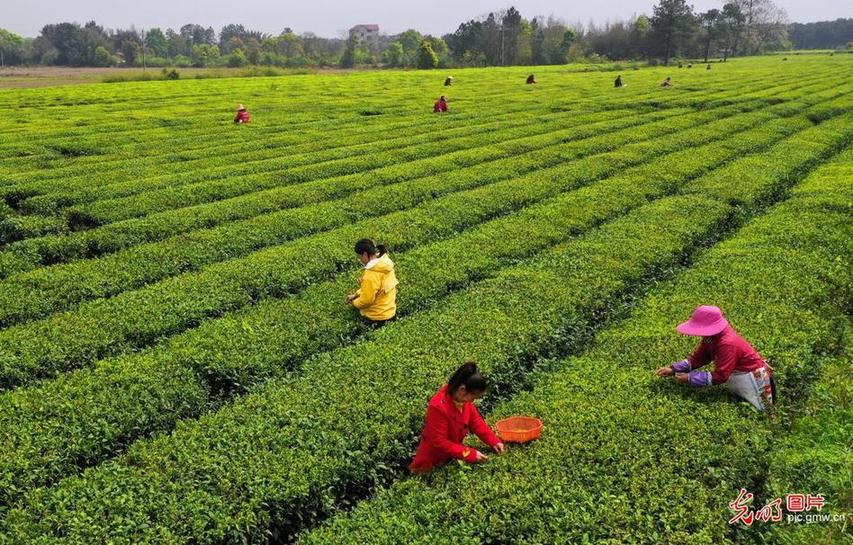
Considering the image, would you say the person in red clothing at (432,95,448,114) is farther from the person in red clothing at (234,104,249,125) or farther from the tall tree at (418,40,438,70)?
the tall tree at (418,40,438,70)

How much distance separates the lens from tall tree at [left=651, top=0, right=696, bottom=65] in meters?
117

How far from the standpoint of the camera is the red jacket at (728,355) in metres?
9.35

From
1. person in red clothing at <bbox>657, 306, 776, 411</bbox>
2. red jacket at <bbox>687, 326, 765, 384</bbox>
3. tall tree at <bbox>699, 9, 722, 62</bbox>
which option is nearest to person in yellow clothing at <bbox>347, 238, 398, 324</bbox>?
person in red clothing at <bbox>657, 306, 776, 411</bbox>

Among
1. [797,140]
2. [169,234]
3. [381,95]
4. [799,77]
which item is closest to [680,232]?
[169,234]

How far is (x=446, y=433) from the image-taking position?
8430 millimetres

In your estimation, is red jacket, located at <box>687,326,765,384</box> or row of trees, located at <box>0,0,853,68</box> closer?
red jacket, located at <box>687,326,765,384</box>

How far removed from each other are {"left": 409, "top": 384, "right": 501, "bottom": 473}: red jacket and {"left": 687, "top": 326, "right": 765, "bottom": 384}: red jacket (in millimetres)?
3515

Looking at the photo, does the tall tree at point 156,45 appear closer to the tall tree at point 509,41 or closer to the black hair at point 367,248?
the tall tree at point 509,41

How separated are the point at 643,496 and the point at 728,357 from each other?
107 inches

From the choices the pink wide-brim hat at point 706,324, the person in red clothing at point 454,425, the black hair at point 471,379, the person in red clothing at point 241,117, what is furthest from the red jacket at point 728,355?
the person in red clothing at point 241,117

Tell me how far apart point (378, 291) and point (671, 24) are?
122801 mm

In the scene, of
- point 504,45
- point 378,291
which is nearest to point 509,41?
point 504,45

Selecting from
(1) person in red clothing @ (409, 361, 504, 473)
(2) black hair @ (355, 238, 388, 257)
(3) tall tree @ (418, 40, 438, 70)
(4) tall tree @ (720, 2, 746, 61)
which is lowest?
(1) person in red clothing @ (409, 361, 504, 473)

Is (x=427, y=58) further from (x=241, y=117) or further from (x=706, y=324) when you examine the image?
(x=706, y=324)
